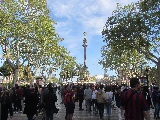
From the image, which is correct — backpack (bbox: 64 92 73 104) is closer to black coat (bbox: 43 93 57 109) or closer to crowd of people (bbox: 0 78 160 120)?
crowd of people (bbox: 0 78 160 120)

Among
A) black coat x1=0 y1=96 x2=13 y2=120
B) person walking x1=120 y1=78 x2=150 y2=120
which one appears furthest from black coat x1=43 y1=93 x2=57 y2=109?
person walking x1=120 y1=78 x2=150 y2=120

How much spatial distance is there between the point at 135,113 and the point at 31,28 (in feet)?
112

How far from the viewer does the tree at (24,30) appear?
38.1 meters

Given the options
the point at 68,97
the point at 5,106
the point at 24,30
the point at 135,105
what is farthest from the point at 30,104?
the point at 24,30

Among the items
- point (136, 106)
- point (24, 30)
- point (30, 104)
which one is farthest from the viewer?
point (24, 30)

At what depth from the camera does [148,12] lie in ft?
96.7

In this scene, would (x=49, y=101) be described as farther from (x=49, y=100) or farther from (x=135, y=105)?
(x=135, y=105)

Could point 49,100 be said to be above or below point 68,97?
below

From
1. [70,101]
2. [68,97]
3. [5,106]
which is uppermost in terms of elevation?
[68,97]

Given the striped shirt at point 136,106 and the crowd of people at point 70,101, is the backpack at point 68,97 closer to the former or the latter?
the crowd of people at point 70,101

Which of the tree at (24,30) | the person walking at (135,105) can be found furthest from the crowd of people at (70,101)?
the tree at (24,30)

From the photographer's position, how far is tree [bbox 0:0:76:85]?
125ft

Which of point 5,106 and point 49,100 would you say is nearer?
point 5,106

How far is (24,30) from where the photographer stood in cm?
3866
